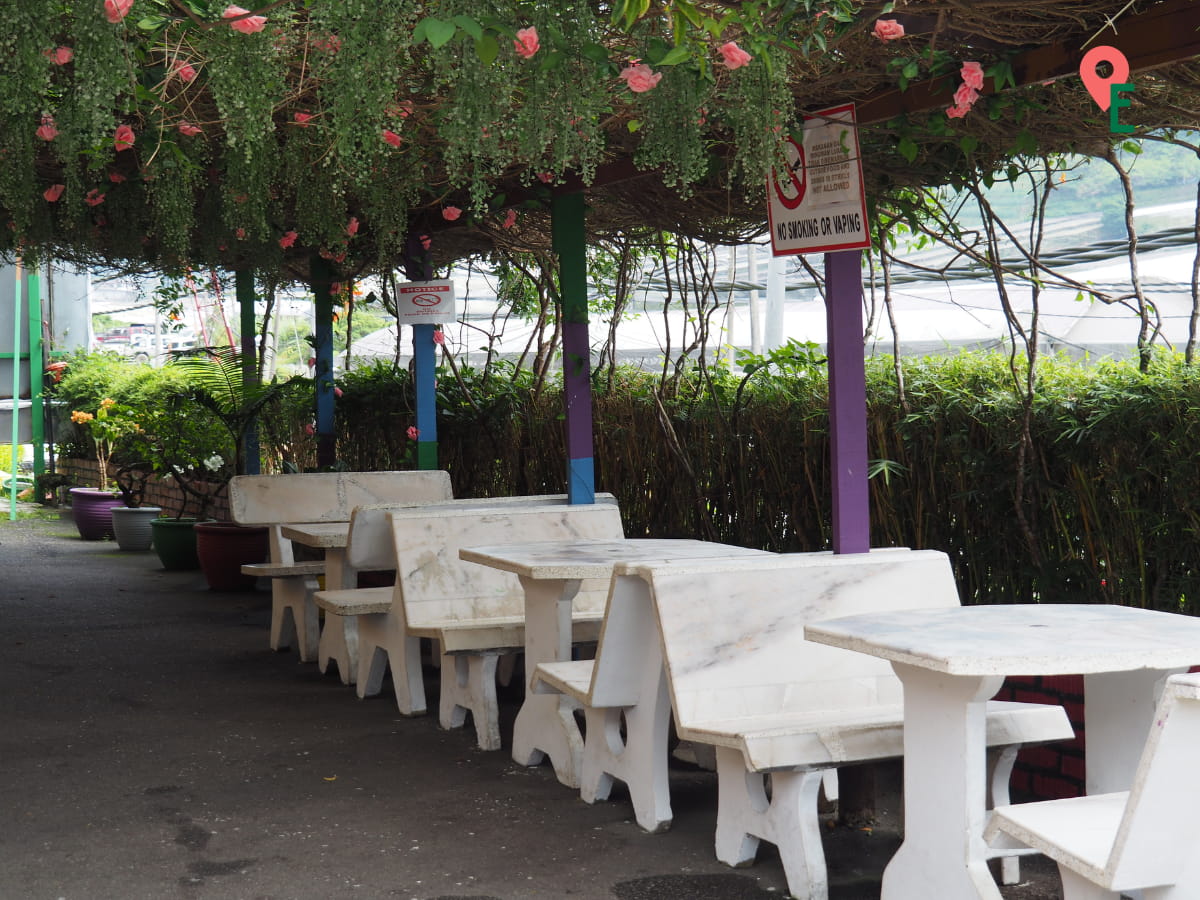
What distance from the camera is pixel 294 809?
382 centimetres

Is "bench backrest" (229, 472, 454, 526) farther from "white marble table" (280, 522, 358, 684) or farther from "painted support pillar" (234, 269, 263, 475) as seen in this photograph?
"painted support pillar" (234, 269, 263, 475)

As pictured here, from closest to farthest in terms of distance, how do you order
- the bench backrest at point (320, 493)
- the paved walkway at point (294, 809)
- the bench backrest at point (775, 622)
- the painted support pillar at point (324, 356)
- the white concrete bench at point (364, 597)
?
the paved walkway at point (294, 809) < the bench backrest at point (775, 622) < the white concrete bench at point (364, 597) < the bench backrest at point (320, 493) < the painted support pillar at point (324, 356)

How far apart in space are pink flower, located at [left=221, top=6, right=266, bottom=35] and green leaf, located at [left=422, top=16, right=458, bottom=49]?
41 centimetres

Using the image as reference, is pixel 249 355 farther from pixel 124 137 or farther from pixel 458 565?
pixel 124 137

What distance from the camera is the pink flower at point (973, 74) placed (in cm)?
351

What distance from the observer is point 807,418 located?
5.16m

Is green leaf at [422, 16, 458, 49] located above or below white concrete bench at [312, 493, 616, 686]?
above

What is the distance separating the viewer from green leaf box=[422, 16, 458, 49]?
243 cm

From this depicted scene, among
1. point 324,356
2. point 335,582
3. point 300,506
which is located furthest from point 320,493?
point 324,356

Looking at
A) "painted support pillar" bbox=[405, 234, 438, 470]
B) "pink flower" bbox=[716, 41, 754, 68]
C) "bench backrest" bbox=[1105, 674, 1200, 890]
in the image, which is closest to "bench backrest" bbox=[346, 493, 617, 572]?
"painted support pillar" bbox=[405, 234, 438, 470]

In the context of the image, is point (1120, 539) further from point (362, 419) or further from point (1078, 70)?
point (362, 419)

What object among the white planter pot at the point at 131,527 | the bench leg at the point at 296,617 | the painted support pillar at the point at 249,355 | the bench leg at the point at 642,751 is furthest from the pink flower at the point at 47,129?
the white planter pot at the point at 131,527

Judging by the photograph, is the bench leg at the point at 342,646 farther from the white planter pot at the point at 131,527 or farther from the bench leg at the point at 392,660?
the white planter pot at the point at 131,527

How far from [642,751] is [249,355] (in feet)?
20.2
